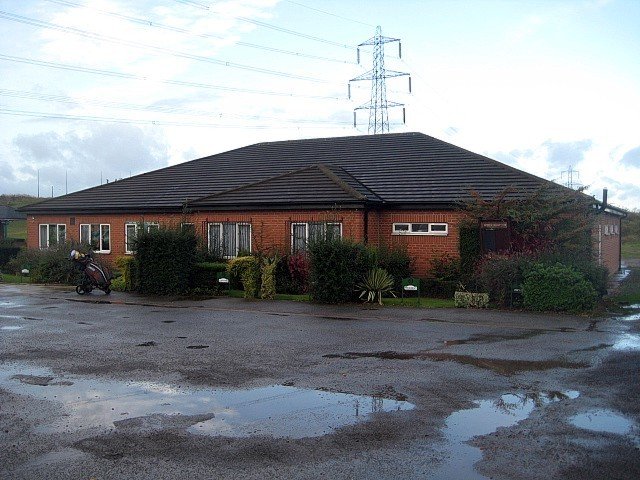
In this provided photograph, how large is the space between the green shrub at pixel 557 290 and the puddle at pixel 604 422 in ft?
→ 31.6

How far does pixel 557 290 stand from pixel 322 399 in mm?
10498

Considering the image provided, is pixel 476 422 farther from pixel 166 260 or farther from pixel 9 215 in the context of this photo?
pixel 9 215

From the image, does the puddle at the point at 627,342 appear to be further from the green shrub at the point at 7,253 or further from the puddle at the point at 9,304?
the green shrub at the point at 7,253

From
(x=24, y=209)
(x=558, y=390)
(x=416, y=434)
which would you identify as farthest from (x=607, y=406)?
(x=24, y=209)

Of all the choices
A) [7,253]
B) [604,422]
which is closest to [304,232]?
[604,422]

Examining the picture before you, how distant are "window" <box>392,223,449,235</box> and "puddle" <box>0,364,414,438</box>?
625 inches

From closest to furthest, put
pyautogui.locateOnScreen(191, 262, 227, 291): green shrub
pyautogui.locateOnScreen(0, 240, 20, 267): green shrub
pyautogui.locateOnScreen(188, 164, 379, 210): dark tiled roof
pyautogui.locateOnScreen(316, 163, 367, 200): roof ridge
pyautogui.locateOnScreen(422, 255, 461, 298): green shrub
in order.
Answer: pyautogui.locateOnScreen(422, 255, 461, 298): green shrub < pyautogui.locateOnScreen(191, 262, 227, 291): green shrub < pyautogui.locateOnScreen(316, 163, 367, 200): roof ridge < pyautogui.locateOnScreen(188, 164, 379, 210): dark tiled roof < pyautogui.locateOnScreen(0, 240, 20, 267): green shrub

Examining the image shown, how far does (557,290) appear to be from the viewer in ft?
57.9

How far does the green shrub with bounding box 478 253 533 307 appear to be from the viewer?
18.5 m

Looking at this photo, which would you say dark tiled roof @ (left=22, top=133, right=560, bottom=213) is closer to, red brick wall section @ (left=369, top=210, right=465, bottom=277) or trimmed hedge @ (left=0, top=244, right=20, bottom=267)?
red brick wall section @ (left=369, top=210, right=465, bottom=277)

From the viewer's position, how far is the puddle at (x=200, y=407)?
7762mm

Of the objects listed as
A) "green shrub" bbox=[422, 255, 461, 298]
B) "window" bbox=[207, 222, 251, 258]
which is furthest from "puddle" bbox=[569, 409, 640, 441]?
"window" bbox=[207, 222, 251, 258]

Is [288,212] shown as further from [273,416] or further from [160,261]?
[273,416]

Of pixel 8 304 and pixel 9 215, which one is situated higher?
pixel 9 215
